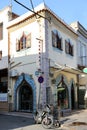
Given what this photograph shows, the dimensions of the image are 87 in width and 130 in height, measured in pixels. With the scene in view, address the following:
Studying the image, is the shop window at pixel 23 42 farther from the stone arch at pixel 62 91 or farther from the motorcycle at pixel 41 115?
the motorcycle at pixel 41 115

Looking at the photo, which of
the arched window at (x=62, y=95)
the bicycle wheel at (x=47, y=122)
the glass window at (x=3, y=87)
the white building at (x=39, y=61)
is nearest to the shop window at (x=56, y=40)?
the white building at (x=39, y=61)

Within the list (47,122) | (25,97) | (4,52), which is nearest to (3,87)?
(25,97)

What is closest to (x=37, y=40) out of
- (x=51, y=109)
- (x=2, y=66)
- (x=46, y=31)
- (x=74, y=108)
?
(x=46, y=31)

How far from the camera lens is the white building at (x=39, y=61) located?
20219 millimetres

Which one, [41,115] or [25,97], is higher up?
[25,97]

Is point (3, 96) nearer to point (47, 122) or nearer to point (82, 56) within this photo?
point (47, 122)

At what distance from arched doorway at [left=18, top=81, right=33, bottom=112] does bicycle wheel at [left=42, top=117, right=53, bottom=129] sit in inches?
260

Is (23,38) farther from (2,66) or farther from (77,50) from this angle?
(77,50)

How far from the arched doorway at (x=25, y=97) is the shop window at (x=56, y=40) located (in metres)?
4.07

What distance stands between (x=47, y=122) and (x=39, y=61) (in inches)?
260

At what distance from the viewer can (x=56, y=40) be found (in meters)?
Answer: 22.4

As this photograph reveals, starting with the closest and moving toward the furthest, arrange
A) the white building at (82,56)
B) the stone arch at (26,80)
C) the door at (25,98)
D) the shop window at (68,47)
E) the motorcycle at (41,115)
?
the motorcycle at (41,115) < the stone arch at (26,80) < the door at (25,98) < the shop window at (68,47) < the white building at (82,56)

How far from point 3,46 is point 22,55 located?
117 inches

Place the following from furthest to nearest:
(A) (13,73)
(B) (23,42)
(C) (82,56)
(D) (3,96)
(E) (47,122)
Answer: (C) (82,56) → (D) (3,96) → (A) (13,73) → (B) (23,42) → (E) (47,122)
